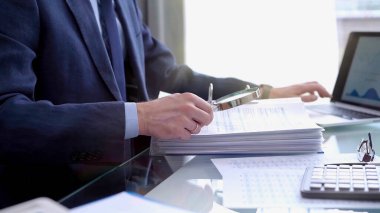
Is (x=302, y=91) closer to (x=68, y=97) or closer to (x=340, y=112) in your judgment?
(x=340, y=112)

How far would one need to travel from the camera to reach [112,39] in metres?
1.15

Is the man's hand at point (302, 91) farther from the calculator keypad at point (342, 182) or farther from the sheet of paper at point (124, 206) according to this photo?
the sheet of paper at point (124, 206)

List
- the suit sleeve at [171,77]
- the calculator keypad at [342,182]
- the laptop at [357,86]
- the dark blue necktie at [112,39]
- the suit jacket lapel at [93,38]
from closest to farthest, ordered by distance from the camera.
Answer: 1. the calculator keypad at [342,182]
2. the suit jacket lapel at [93,38]
3. the dark blue necktie at [112,39]
4. the laptop at [357,86]
5. the suit sleeve at [171,77]

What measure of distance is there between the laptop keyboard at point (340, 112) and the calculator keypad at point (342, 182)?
0.52m

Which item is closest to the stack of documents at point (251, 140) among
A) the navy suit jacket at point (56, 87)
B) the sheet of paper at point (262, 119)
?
the sheet of paper at point (262, 119)

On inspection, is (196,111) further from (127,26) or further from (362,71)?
(362,71)

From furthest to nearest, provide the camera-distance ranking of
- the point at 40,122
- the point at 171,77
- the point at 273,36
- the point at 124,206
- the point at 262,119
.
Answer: the point at 273,36 → the point at 171,77 → the point at 262,119 → the point at 40,122 → the point at 124,206

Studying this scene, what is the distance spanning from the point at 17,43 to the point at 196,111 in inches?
14.5

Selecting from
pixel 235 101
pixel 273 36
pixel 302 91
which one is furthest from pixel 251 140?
pixel 273 36

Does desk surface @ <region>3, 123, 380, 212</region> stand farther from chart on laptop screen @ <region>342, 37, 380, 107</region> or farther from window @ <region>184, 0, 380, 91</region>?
window @ <region>184, 0, 380, 91</region>

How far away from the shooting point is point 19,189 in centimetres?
81

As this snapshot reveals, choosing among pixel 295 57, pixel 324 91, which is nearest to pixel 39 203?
pixel 324 91

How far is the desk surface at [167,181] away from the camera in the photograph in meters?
0.66

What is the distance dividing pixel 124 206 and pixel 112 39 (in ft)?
2.29
